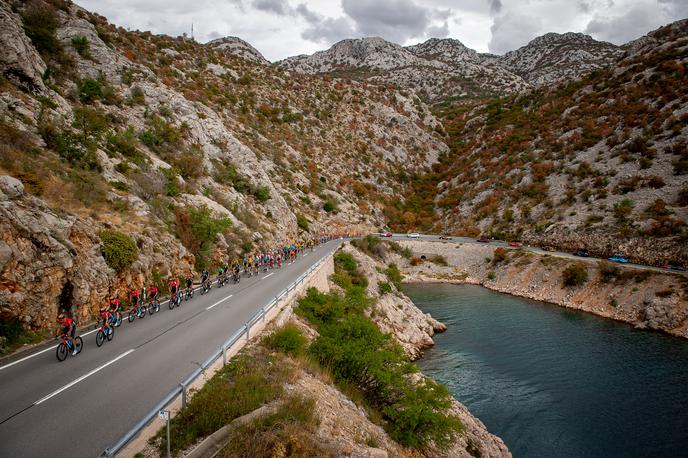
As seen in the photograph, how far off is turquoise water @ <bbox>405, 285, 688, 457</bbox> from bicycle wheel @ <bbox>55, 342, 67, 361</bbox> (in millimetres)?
18621

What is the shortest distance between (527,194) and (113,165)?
2324 inches

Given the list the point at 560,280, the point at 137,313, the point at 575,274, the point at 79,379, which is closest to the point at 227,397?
the point at 79,379

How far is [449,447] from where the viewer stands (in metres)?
13.2

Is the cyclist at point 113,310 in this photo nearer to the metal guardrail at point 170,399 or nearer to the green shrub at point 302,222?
the metal guardrail at point 170,399

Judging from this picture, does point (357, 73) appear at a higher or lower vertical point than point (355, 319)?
higher


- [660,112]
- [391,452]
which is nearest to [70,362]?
[391,452]

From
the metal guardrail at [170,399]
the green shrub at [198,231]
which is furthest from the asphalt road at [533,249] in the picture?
the metal guardrail at [170,399]

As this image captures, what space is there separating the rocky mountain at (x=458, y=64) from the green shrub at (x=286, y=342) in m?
126

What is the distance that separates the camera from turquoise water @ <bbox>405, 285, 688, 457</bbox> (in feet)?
56.0

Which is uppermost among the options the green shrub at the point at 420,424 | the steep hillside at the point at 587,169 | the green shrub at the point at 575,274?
the steep hillside at the point at 587,169

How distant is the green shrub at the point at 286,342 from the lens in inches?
519

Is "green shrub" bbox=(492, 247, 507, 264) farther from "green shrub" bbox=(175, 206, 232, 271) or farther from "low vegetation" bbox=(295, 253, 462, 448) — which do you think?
"green shrub" bbox=(175, 206, 232, 271)

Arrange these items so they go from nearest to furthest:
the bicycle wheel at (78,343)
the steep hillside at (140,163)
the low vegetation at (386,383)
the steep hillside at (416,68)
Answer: the bicycle wheel at (78,343)
the low vegetation at (386,383)
the steep hillside at (140,163)
the steep hillside at (416,68)

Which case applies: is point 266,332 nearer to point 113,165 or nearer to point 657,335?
point 113,165
